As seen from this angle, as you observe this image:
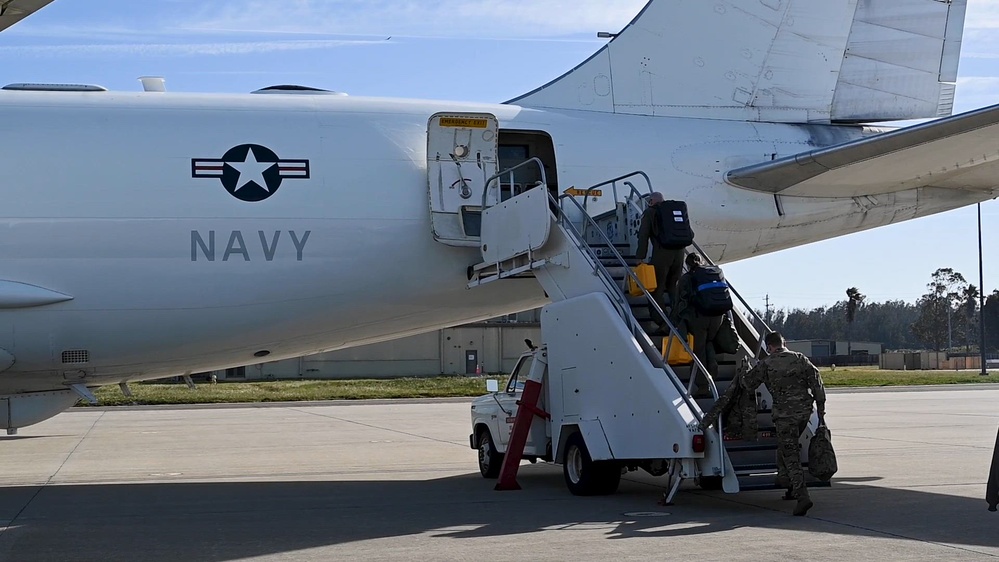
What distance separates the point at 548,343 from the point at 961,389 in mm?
35854

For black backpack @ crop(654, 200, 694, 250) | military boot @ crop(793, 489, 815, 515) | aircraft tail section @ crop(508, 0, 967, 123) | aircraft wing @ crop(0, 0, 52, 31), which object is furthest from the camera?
aircraft tail section @ crop(508, 0, 967, 123)

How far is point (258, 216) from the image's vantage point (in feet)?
45.6

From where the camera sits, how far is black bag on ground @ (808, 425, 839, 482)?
10977mm

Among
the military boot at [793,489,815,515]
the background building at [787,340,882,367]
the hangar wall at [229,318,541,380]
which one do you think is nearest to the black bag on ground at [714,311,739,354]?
the military boot at [793,489,815,515]

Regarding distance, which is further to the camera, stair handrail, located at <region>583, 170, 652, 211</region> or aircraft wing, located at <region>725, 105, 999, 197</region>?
stair handrail, located at <region>583, 170, 652, 211</region>

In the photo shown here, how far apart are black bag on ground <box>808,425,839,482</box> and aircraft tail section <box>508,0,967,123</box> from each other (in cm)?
684

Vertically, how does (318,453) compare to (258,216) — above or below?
below

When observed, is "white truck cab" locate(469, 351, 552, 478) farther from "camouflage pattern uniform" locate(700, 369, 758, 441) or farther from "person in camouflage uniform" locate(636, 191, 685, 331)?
"camouflage pattern uniform" locate(700, 369, 758, 441)

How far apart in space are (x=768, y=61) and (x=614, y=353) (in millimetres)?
6880

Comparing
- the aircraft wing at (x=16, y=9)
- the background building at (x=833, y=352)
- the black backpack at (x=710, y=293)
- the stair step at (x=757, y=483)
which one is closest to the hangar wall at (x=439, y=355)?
the background building at (x=833, y=352)

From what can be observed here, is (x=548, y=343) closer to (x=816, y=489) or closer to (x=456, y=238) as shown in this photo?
(x=456, y=238)

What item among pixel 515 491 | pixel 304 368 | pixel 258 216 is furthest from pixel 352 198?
pixel 304 368

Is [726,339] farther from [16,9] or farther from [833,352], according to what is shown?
[833,352]

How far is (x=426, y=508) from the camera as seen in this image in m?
11.9
